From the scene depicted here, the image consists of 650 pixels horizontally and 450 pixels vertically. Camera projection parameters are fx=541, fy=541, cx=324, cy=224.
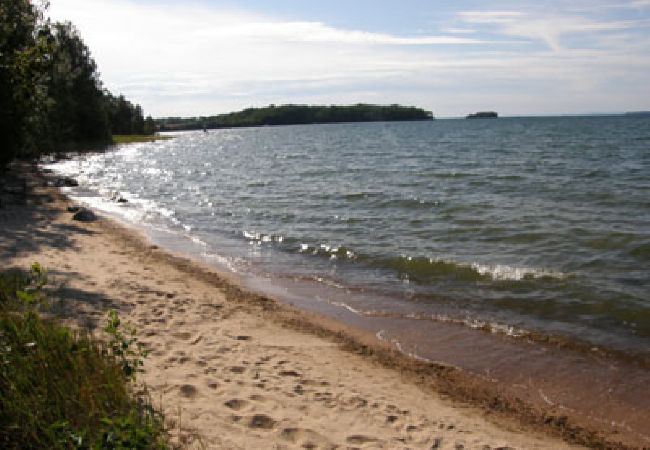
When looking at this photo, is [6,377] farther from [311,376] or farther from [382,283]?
[382,283]

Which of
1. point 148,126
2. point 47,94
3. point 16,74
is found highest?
point 148,126

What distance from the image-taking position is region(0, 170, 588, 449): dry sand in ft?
20.1

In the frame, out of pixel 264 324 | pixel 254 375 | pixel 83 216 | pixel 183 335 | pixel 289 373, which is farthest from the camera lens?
pixel 83 216

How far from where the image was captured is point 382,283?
14.1 metres

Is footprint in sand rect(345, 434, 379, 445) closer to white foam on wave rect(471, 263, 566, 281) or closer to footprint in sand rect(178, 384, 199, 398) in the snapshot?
footprint in sand rect(178, 384, 199, 398)

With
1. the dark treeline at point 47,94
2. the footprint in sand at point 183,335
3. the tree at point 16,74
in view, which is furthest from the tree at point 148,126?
the footprint in sand at point 183,335

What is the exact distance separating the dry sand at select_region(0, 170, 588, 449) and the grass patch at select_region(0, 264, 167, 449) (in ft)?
2.35

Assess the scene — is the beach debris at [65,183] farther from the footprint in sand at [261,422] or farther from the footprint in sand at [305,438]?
the footprint in sand at [305,438]

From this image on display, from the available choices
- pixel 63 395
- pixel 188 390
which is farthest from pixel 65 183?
pixel 63 395

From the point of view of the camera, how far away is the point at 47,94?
1201 inches

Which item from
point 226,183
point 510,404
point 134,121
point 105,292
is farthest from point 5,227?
point 134,121

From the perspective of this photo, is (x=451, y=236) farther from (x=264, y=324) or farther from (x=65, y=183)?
(x=65, y=183)

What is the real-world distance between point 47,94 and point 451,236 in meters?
24.6

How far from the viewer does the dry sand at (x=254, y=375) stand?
6.14 m
